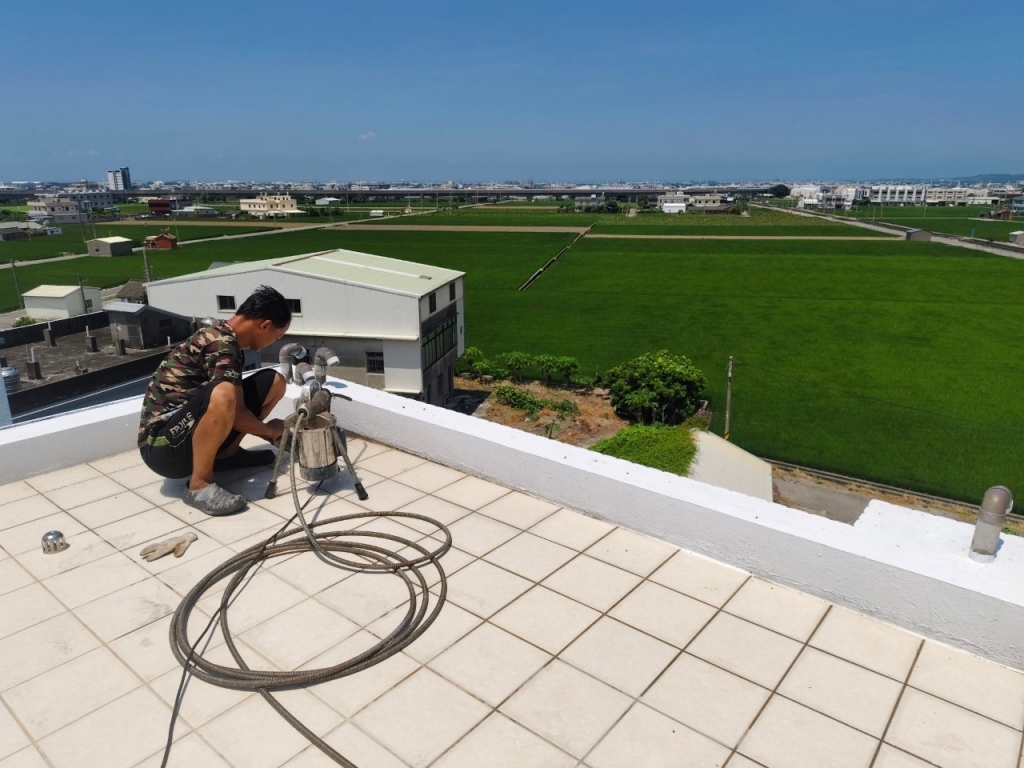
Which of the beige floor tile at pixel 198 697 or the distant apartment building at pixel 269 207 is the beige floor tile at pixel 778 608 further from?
the distant apartment building at pixel 269 207

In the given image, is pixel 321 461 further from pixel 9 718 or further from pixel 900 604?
pixel 900 604

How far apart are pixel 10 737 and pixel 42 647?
466 mm

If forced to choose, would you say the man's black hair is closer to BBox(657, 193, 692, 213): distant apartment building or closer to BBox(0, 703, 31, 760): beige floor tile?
BBox(0, 703, 31, 760): beige floor tile

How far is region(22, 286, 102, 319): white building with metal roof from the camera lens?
81.5ft

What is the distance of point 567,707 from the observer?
6.99ft

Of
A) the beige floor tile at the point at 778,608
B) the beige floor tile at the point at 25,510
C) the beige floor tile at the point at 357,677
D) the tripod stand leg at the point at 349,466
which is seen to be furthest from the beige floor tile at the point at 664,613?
the beige floor tile at the point at 25,510

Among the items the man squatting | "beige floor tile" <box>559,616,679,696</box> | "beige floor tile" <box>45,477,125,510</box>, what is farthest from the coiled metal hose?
"beige floor tile" <box>45,477,125,510</box>

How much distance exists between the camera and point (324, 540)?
3113mm

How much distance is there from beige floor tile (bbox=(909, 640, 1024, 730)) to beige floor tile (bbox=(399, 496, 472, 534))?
6.73ft

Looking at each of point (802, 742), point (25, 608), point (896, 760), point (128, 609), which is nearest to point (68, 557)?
point (25, 608)

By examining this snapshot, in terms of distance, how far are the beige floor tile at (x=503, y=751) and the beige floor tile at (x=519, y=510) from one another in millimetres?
1283

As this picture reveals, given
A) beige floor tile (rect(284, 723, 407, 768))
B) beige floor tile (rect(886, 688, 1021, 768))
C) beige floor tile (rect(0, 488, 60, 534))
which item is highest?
beige floor tile (rect(0, 488, 60, 534))

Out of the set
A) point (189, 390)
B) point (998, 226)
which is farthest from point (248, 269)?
point (998, 226)

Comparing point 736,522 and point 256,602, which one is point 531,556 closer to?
point 736,522
